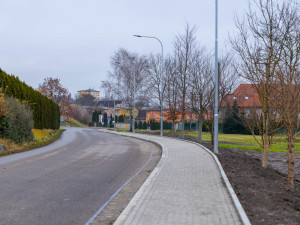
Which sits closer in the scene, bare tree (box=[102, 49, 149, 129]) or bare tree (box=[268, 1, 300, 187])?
bare tree (box=[268, 1, 300, 187])

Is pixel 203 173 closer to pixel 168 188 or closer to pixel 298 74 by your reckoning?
pixel 168 188

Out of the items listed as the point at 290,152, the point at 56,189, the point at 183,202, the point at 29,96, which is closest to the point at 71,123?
the point at 29,96

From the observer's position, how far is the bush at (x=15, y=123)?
17797mm

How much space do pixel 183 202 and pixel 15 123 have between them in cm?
1477

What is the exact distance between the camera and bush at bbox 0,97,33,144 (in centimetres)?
1780

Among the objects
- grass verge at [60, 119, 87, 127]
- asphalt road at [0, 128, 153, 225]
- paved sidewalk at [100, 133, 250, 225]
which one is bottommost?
asphalt road at [0, 128, 153, 225]

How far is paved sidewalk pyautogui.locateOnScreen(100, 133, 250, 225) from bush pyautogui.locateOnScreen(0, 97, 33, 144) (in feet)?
36.2

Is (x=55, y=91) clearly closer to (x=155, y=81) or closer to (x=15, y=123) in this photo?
(x=155, y=81)

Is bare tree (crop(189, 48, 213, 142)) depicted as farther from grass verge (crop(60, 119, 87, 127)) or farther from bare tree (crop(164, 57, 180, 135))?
grass verge (crop(60, 119, 87, 127))

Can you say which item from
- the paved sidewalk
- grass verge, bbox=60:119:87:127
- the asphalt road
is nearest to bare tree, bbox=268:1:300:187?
the paved sidewalk

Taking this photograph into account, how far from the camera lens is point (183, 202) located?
627 centimetres

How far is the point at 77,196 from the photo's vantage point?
7.11 m

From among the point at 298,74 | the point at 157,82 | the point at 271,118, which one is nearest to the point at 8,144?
the point at 271,118

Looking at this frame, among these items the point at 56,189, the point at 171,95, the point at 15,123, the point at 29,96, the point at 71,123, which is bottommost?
the point at 56,189
